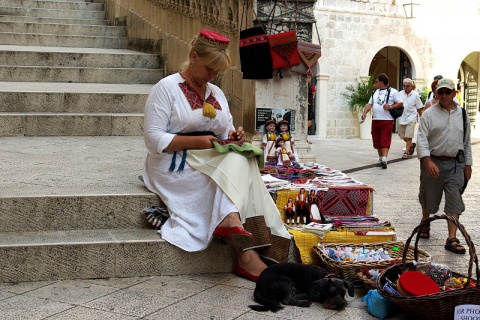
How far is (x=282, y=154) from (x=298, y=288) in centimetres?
267

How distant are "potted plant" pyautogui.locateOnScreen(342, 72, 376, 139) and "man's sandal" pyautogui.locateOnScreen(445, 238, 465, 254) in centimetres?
1695

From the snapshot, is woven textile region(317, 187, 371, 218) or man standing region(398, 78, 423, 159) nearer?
woven textile region(317, 187, 371, 218)

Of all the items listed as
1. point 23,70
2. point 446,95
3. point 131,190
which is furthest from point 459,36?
point 131,190

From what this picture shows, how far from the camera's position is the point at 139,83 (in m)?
11.4

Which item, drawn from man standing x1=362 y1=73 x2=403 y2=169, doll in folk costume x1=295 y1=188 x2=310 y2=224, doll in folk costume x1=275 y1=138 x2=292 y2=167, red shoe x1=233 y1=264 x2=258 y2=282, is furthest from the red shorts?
red shoe x1=233 y1=264 x2=258 y2=282

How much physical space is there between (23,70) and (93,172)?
4871mm

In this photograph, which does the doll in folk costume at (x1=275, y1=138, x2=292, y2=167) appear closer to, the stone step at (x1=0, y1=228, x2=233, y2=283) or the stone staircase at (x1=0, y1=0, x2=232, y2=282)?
the stone staircase at (x1=0, y1=0, x2=232, y2=282)

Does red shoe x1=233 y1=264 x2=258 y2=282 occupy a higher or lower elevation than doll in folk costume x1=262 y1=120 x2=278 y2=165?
lower

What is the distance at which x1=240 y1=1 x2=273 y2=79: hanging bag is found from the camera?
734 centimetres

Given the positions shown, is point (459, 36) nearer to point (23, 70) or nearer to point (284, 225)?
point (23, 70)

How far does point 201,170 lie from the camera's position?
17.5ft

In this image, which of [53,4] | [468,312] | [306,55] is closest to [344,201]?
[306,55]

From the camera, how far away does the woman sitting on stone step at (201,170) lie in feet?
17.0

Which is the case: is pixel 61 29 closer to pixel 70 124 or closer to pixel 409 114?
pixel 70 124
